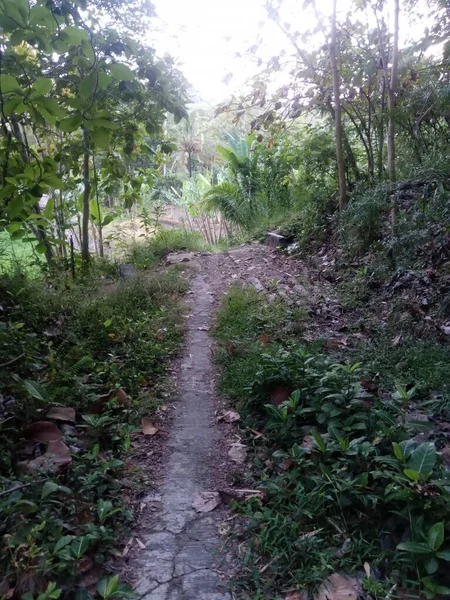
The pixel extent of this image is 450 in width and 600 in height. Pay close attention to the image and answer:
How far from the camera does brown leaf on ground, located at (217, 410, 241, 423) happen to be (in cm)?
343

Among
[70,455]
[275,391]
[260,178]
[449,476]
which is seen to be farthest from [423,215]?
[260,178]

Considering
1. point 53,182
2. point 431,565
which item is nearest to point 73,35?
point 53,182

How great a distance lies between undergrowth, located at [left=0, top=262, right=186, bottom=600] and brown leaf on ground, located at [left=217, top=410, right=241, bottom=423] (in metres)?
0.52

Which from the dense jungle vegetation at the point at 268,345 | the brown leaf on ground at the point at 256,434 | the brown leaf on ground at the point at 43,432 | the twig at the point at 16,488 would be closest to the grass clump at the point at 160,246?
the dense jungle vegetation at the point at 268,345

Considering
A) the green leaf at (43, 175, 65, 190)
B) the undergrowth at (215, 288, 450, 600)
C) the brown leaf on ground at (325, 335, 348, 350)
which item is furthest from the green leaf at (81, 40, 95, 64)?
the brown leaf on ground at (325, 335, 348, 350)

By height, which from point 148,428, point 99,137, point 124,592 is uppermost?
point 99,137

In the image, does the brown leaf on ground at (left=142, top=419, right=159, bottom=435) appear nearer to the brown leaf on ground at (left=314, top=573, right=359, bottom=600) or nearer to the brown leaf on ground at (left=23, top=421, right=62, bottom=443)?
the brown leaf on ground at (left=23, top=421, right=62, bottom=443)

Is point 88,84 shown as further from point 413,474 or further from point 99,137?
point 413,474

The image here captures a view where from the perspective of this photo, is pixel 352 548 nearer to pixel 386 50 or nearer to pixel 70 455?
pixel 70 455

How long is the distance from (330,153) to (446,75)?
291 centimetres

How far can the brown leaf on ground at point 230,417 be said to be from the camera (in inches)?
135

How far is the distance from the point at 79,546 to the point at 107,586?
206mm

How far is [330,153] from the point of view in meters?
8.00

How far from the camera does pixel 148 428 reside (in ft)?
10.9
